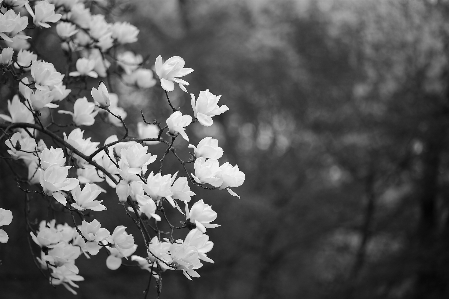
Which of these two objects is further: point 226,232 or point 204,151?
point 226,232

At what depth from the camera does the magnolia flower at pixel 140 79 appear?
A: 4.57 feet

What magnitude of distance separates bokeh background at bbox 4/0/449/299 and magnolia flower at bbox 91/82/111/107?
1528 millimetres

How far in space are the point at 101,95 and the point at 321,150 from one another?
272cm

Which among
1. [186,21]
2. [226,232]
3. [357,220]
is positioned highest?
[186,21]

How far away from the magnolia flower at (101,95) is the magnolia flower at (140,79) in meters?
0.44

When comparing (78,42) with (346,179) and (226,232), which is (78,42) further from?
(346,179)

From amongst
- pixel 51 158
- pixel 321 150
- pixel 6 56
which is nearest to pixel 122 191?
pixel 51 158

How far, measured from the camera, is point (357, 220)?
3.20 m

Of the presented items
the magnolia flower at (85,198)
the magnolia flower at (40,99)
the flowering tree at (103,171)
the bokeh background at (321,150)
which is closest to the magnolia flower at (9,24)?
the flowering tree at (103,171)

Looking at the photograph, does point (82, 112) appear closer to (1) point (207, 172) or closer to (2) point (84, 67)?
(2) point (84, 67)

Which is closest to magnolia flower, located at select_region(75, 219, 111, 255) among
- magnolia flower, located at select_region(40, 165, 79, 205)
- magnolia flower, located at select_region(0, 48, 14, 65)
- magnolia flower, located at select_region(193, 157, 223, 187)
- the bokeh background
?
magnolia flower, located at select_region(40, 165, 79, 205)

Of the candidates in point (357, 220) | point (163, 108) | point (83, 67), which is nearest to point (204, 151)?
point (83, 67)

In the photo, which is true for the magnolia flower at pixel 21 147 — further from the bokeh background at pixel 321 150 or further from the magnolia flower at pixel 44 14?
the bokeh background at pixel 321 150

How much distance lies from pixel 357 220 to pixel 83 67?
2576 mm
